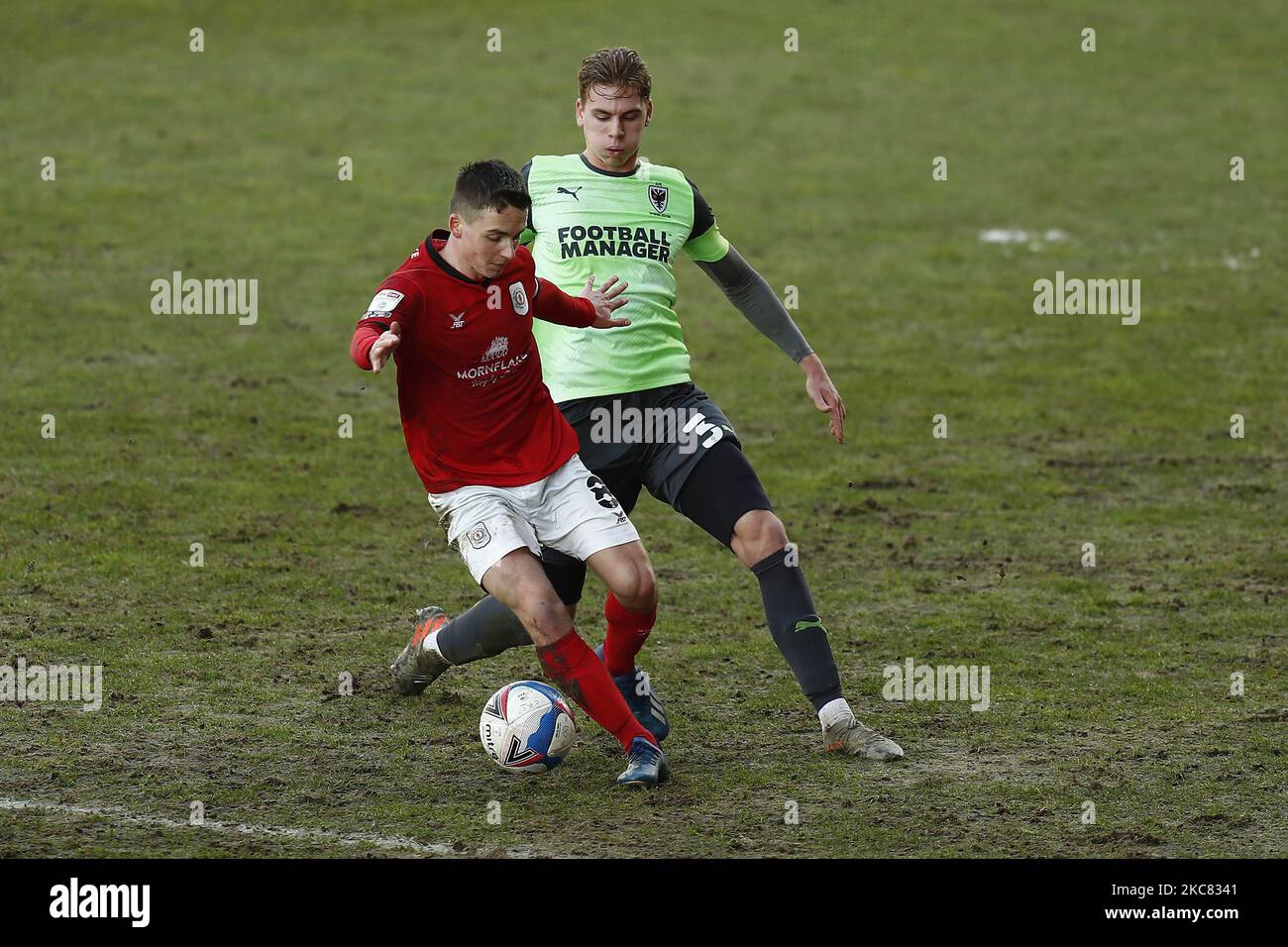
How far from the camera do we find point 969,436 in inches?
529

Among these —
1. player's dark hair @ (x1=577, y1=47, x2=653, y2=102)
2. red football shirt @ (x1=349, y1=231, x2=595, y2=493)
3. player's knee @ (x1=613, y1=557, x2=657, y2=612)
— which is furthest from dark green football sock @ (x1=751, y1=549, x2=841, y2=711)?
player's dark hair @ (x1=577, y1=47, x2=653, y2=102)

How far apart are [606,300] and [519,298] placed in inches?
18.3

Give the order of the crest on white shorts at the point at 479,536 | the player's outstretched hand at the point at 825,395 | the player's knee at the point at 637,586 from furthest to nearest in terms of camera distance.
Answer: the player's outstretched hand at the point at 825,395
the player's knee at the point at 637,586
the crest on white shorts at the point at 479,536

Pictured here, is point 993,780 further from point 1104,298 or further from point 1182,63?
point 1182,63

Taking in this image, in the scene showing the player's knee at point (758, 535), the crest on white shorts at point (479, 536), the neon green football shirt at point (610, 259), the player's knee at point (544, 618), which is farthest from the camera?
the neon green football shirt at point (610, 259)

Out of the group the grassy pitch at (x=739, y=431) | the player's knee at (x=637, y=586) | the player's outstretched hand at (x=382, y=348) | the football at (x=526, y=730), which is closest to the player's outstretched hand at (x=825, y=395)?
the player's knee at (x=637, y=586)

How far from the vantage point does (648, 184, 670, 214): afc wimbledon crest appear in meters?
7.54

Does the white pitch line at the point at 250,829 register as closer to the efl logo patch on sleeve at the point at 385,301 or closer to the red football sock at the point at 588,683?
the red football sock at the point at 588,683

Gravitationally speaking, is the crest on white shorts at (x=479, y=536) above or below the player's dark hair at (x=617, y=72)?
below

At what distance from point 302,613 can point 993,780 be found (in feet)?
13.5

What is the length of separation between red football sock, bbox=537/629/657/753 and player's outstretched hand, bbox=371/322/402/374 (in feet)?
4.42

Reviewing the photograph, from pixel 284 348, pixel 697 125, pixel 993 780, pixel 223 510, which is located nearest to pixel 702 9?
pixel 697 125

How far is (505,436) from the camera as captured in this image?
6.83m

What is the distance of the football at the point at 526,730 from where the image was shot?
662cm
